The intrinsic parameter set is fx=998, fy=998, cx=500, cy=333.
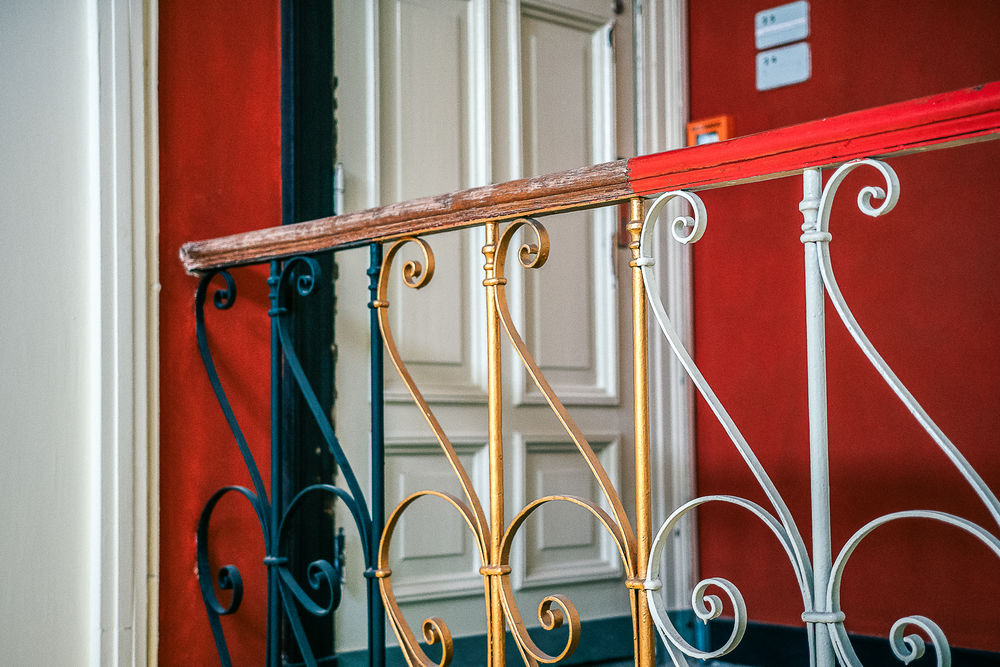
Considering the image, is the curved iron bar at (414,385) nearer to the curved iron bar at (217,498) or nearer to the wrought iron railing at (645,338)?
the wrought iron railing at (645,338)

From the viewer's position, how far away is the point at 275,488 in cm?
185

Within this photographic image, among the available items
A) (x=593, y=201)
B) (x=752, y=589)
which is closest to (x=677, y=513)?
(x=593, y=201)

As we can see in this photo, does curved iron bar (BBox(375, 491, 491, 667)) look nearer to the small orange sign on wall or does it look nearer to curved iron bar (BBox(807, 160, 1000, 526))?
curved iron bar (BBox(807, 160, 1000, 526))

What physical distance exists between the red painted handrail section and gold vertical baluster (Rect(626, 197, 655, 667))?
0.06m

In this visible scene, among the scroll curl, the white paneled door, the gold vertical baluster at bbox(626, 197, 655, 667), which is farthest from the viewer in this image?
the white paneled door

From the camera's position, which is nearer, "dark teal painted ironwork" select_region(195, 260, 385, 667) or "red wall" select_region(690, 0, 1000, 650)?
"dark teal painted ironwork" select_region(195, 260, 385, 667)

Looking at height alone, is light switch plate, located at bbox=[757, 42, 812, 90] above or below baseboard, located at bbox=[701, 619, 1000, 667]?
above

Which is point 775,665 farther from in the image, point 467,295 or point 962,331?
point 467,295

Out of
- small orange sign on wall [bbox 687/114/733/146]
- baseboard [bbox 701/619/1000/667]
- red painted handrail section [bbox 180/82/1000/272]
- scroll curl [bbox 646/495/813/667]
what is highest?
small orange sign on wall [bbox 687/114/733/146]

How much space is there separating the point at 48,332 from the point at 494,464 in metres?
0.95

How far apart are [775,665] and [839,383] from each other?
0.79 metres

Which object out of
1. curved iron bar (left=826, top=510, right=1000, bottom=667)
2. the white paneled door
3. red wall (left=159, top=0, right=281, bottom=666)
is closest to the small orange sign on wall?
the white paneled door

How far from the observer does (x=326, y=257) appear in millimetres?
2189

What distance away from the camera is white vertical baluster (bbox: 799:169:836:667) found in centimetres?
107
